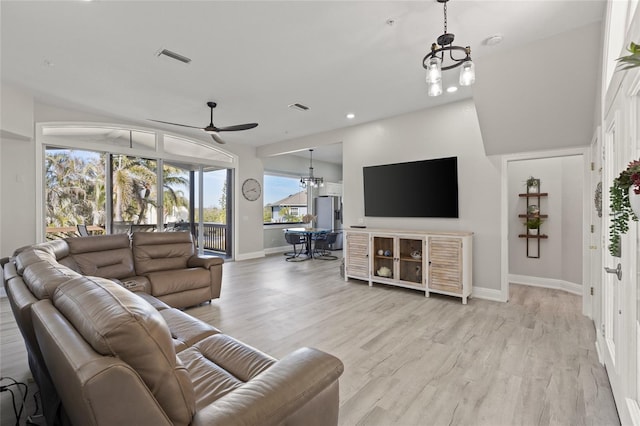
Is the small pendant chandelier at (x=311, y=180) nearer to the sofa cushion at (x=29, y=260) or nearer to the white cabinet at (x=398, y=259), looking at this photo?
the white cabinet at (x=398, y=259)

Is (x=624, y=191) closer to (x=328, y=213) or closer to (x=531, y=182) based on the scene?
(x=531, y=182)

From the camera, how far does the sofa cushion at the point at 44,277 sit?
132 cm

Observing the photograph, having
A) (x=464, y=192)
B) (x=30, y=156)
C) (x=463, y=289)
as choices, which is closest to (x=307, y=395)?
(x=463, y=289)

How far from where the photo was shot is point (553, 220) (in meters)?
4.77

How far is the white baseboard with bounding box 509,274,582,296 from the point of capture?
442 cm

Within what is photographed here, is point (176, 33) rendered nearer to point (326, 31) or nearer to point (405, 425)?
point (326, 31)

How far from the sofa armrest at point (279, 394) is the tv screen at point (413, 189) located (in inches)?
153

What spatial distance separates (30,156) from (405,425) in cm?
622

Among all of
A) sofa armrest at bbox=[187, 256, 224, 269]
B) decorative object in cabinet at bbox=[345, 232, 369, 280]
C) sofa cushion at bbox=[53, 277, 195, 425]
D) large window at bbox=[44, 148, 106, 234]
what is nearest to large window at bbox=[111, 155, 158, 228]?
large window at bbox=[44, 148, 106, 234]

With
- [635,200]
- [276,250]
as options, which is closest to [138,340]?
[635,200]

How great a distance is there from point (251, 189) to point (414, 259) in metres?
4.73

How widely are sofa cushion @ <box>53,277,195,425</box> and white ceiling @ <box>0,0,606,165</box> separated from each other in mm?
2491

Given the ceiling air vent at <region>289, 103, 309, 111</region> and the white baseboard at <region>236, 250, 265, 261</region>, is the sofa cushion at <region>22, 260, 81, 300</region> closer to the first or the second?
the ceiling air vent at <region>289, 103, 309, 111</region>

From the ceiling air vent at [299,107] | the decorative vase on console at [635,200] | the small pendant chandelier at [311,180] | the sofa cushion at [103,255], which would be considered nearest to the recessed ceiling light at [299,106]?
the ceiling air vent at [299,107]
